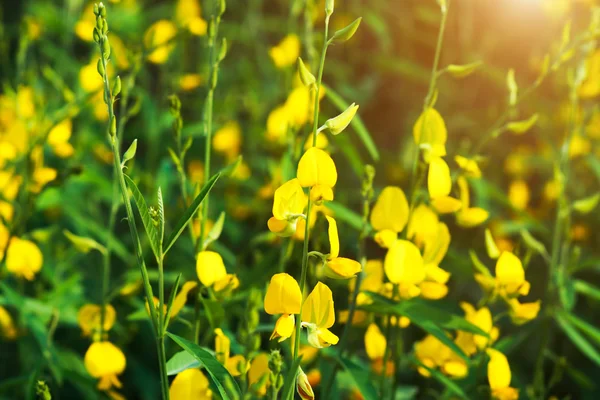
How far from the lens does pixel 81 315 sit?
1.20 m

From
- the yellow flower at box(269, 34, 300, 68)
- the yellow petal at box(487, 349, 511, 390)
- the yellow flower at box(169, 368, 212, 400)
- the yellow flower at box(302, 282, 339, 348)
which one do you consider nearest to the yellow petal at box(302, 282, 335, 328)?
the yellow flower at box(302, 282, 339, 348)

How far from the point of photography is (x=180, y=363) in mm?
911

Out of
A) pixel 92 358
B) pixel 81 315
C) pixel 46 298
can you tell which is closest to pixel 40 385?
pixel 92 358

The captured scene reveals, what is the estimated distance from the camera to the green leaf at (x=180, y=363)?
0.88 meters

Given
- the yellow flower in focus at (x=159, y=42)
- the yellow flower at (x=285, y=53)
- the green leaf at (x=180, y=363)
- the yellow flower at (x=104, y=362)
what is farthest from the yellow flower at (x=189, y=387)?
the yellow flower at (x=285, y=53)

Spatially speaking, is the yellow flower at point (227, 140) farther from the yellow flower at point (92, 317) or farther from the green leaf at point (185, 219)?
the green leaf at point (185, 219)

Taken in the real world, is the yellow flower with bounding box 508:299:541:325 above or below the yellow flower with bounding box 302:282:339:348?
below

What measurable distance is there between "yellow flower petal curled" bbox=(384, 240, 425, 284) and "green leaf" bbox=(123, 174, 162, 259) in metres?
0.29

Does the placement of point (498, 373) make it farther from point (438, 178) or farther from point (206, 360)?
point (206, 360)

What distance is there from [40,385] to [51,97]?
1761mm

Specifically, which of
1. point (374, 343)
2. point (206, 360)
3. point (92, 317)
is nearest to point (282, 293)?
point (206, 360)

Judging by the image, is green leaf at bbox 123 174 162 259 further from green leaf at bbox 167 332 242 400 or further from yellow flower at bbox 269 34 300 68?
yellow flower at bbox 269 34 300 68

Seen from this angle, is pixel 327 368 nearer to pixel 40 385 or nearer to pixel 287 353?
pixel 287 353

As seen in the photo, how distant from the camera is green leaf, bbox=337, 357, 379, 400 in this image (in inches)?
39.1
